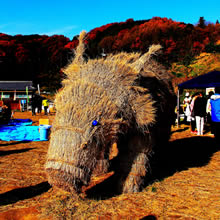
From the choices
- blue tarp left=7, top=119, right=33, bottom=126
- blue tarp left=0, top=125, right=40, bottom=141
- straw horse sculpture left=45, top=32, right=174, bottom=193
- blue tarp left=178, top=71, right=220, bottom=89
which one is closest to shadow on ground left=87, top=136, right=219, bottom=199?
straw horse sculpture left=45, top=32, right=174, bottom=193

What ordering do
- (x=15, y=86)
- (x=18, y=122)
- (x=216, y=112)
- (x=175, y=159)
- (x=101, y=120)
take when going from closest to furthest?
(x=101, y=120) → (x=175, y=159) → (x=216, y=112) → (x=18, y=122) → (x=15, y=86)

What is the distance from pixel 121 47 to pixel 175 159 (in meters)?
28.5

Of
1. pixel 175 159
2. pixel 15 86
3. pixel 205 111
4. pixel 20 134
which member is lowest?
pixel 175 159

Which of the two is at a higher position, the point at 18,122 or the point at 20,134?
the point at 18,122

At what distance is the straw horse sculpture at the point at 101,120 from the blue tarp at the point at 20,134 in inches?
266

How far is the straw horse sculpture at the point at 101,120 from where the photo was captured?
2645mm

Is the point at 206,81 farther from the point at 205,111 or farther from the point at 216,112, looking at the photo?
the point at 216,112

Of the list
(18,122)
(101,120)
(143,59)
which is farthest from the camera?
(18,122)

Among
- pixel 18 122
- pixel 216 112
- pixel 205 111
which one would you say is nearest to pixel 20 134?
pixel 18 122

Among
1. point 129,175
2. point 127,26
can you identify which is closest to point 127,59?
point 129,175

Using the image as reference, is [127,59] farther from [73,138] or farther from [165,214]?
[165,214]

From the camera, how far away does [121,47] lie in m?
32.8

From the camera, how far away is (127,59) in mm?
3629

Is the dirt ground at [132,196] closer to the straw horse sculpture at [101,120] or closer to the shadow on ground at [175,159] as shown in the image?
the shadow on ground at [175,159]
